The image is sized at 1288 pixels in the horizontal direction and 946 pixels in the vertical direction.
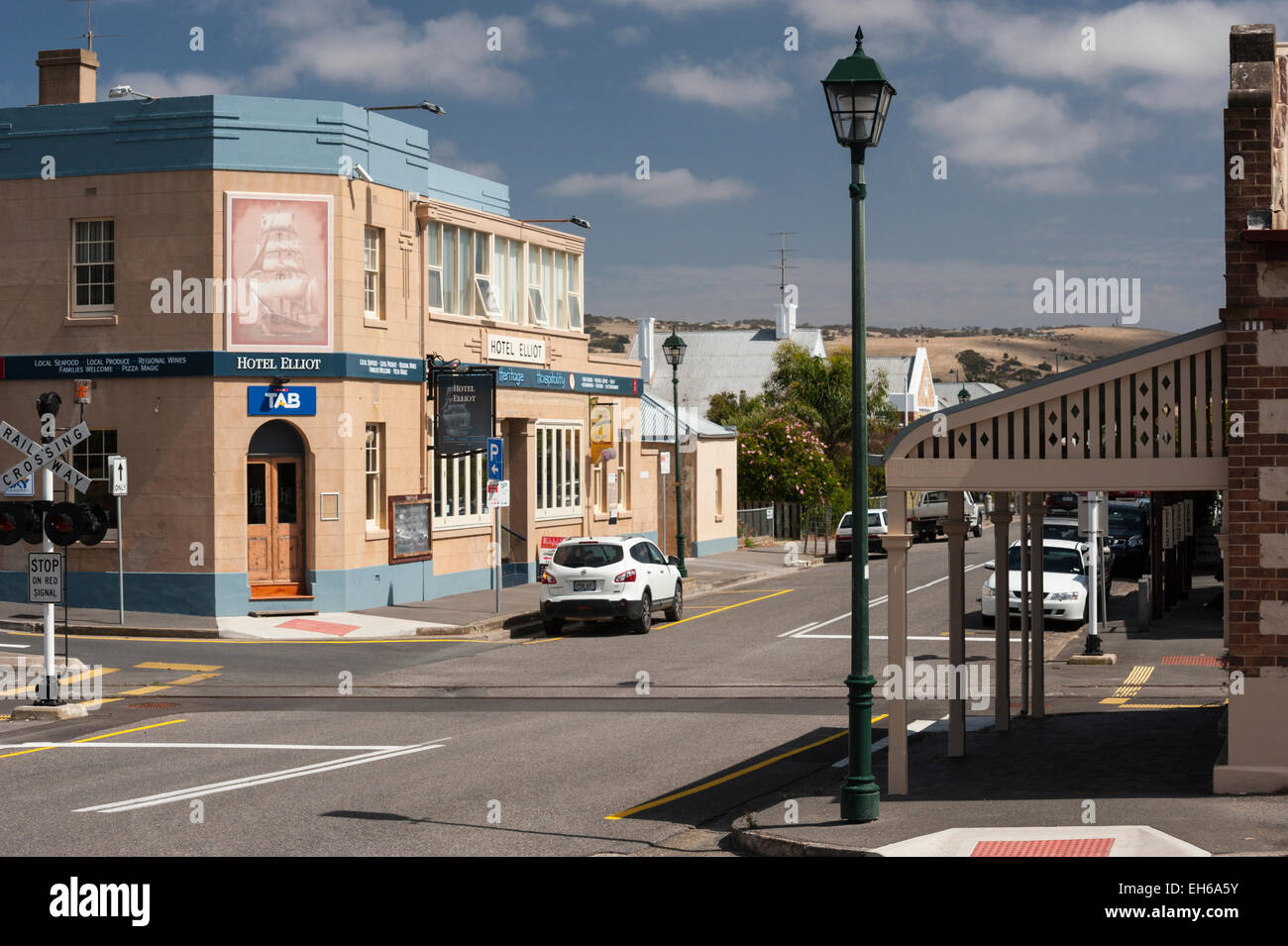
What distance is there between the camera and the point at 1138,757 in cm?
1380

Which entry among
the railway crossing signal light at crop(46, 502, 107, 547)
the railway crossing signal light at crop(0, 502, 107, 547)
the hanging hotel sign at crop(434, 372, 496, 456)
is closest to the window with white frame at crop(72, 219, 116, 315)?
the hanging hotel sign at crop(434, 372, 496, 456)

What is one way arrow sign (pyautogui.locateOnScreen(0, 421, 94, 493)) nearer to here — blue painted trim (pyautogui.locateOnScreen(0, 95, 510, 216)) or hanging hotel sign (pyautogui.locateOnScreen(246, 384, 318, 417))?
hanging hotel sign (pyautogui.locateOnScreen(246, 384, 318, 417))

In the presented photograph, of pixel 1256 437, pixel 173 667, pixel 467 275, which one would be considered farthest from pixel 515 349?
pixel 1256 437

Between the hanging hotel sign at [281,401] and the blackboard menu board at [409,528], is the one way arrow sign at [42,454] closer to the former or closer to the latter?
the hanging hotel sign at [281,401]

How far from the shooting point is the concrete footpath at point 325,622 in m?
25.8

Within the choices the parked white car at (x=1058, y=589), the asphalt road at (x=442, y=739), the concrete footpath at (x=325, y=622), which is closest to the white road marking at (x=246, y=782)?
the asphalt road at (x=442, y=739)

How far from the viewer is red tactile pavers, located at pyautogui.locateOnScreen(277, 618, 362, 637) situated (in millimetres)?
26312

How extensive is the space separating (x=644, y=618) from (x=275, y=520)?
7425mm

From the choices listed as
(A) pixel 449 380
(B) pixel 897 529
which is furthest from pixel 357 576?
(B) pixel 897 529

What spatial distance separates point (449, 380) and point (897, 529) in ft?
64.9

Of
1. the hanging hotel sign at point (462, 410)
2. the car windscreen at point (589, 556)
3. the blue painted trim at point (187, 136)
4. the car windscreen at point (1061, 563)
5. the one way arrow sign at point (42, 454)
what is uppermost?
the blue painted trim at point (187, 136)

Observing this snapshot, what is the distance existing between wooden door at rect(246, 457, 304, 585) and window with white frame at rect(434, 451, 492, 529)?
4.18 metres

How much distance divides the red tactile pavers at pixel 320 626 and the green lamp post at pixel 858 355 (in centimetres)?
1628

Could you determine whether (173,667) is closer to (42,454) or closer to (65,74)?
(42,454)
